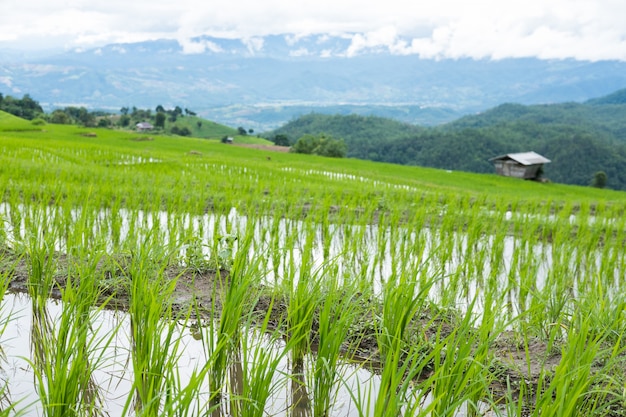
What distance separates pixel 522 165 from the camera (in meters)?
33.1

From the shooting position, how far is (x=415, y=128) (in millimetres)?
109312

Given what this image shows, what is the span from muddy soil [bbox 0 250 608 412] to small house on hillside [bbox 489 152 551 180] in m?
30.9

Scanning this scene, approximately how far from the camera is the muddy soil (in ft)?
10.7

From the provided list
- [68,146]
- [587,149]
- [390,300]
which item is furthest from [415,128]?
[390,300]

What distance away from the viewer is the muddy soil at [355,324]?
3252 mm

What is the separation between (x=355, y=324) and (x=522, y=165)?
3177 cm

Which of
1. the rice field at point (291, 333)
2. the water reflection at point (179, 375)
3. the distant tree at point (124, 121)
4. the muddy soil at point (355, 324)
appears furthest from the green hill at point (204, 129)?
the water reflection at point (179, 375)

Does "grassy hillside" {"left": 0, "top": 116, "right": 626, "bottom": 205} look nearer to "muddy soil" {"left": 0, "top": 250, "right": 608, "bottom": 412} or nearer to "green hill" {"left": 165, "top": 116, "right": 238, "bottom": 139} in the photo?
"muddy soil" {"left": 0, "top": 250, "right": 608, "bottom": 412}

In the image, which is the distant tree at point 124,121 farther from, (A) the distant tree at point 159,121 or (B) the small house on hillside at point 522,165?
(B) the small house on hillside at point 522,165

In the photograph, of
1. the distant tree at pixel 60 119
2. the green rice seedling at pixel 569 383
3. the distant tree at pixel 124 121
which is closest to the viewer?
the green rice seedling at pixel 569 383

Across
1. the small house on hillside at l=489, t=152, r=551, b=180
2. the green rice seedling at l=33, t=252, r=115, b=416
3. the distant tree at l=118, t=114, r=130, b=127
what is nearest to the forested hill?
the distant tree at l=118, t=114, r=130, b=127

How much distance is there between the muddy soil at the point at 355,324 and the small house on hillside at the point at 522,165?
30880mm

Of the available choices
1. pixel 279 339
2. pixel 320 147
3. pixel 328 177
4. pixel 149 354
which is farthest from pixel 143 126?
pixel 149 354

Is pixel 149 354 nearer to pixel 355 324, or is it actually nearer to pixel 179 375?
pixel 179 375
